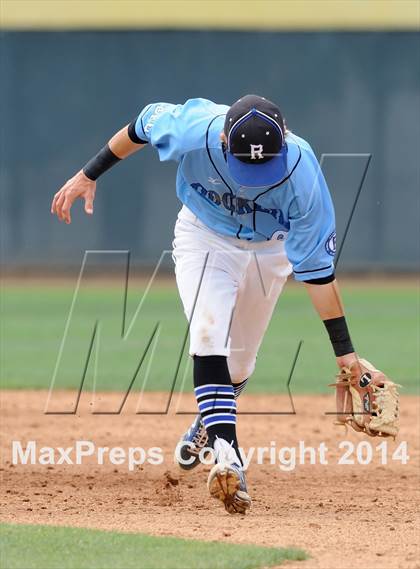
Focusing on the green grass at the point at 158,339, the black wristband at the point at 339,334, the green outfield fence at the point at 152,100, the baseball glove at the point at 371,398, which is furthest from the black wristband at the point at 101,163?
the green outfield fence at the point at 152,100

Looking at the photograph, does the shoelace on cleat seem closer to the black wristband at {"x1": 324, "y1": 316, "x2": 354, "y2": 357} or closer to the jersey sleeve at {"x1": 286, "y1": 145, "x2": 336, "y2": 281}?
the black wristband at {"x1": 324, "y1": 316, "x2": 354, "y2": 357}

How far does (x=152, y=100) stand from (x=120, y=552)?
12.4m

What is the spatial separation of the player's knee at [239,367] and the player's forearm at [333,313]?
0.71 m

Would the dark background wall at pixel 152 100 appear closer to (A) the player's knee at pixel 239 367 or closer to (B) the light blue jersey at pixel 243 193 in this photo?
(A) the player's knee at pixel 239 367

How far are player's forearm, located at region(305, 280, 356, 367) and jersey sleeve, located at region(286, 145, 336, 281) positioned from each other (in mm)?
69

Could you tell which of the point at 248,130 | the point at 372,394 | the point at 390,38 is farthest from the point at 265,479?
the point at 390,38

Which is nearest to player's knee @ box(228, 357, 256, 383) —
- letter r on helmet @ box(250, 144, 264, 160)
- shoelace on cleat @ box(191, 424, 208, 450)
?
shoelace on cleat @ box(191, 424, 208, 450)

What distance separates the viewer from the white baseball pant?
4.60 m

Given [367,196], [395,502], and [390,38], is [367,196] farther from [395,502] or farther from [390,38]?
[395,502]

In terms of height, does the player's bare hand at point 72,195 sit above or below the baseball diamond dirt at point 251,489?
above

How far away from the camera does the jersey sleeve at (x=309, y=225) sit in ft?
14.7

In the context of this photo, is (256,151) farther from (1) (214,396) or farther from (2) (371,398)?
(2) (371,398)

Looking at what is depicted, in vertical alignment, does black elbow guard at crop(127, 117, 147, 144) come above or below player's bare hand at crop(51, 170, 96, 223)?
above

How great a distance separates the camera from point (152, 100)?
15.6 metres
